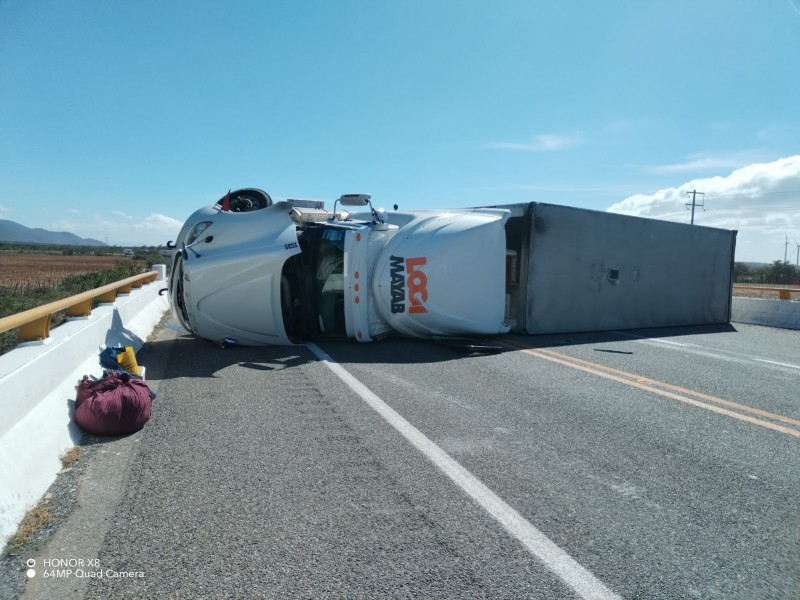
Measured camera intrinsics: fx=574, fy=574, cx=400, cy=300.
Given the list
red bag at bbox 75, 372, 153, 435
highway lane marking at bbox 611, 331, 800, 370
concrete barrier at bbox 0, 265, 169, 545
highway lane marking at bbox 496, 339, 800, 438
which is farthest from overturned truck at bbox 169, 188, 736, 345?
red bag at bbox 75, 372, 153, 435

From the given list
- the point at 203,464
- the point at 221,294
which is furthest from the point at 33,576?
the point at 221,294

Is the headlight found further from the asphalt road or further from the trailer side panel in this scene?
the trailer side panel

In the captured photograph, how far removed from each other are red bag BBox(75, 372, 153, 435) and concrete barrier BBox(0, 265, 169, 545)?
9 cm

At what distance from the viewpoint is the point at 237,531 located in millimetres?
3088

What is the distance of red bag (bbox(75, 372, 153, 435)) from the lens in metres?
4.47

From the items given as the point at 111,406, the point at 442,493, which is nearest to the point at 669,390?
the point at 442,493

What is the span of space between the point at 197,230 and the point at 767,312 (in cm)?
1486

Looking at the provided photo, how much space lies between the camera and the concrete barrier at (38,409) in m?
3.17

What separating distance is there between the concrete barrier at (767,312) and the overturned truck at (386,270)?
6.18m

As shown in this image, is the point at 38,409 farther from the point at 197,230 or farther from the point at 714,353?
the point at 714,353

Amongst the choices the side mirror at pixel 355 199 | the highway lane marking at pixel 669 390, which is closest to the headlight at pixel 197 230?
the side mirror at pixel 355 199

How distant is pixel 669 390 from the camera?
6.48 metres

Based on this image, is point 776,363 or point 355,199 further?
point 355,199

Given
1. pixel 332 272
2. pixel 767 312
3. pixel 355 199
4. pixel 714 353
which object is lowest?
pixel 714 353
